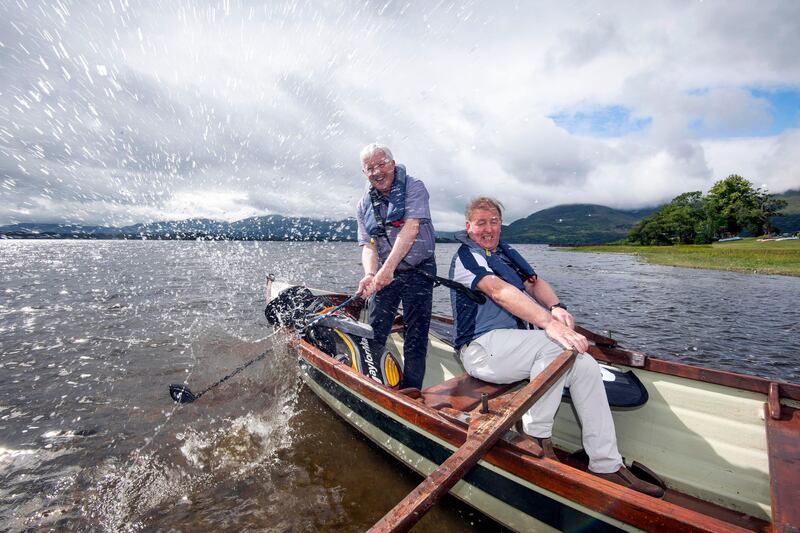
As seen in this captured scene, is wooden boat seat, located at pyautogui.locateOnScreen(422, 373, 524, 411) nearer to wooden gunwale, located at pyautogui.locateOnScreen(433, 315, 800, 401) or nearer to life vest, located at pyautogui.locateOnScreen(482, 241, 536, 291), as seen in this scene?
life vest, located at pyautogui.locateOnScreen(482, 241, 536, 291)

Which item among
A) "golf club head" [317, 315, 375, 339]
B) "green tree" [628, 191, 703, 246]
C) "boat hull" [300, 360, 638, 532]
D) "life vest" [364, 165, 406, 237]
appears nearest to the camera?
"boat hull" [300, 360, 638, 532]

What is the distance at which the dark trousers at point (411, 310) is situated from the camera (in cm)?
502

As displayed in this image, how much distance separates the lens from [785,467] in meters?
2.79

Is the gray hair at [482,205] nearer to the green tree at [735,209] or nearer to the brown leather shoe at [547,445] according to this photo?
the brown leather shoe at [547,445]

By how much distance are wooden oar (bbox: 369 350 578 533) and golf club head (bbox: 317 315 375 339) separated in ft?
8.03

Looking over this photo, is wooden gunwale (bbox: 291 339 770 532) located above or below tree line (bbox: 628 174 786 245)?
below

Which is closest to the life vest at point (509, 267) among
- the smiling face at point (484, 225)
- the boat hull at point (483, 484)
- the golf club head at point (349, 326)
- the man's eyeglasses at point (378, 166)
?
the smiling face at point (484, 225)

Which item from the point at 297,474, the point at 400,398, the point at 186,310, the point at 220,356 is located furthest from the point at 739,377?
the point at 186,310

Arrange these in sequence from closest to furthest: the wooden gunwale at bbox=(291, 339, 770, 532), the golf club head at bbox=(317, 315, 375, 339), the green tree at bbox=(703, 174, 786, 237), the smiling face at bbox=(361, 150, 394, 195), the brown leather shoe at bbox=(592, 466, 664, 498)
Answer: the wooden gunwale at bbox=(291, 339, 770, 532) < the brown leather shoe at bbox=(592, 466, 664, 498) < the smiling face at bbox=(361, 150, 394, 195) < the golf club head at bbox=(317, 315, 375, 339) < the green tree at bbox=(703, 174, 786, 237)

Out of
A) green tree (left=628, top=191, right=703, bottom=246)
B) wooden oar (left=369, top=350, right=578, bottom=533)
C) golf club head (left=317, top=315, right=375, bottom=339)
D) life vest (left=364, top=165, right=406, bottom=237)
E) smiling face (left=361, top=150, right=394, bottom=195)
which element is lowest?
wooden oar (left=369, top=350, right=578, bottom=533)

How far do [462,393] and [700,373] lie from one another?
271 centimetres

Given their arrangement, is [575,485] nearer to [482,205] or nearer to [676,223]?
[482,205]

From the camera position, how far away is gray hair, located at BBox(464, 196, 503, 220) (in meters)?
4.15

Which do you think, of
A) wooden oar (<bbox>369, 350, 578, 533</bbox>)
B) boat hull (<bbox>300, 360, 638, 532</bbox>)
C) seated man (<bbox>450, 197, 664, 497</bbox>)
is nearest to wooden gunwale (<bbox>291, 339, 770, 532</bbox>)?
boat hull (<bbox>300, 360, 638, 532</bbox>)
